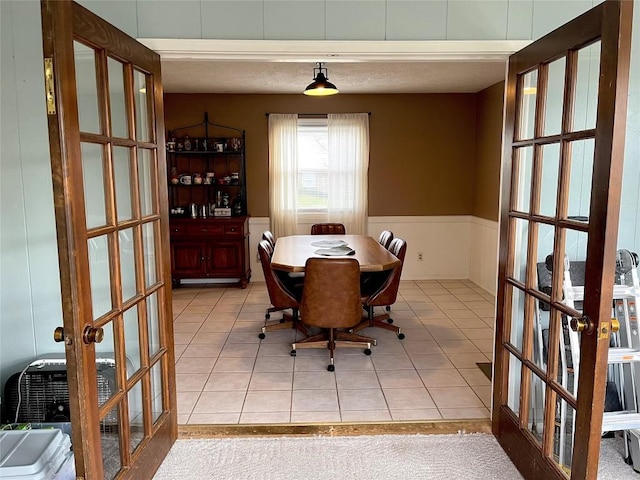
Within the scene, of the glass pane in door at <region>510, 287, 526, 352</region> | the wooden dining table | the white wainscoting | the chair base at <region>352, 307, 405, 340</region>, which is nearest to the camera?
the glass pane in door at <region>510, 287, 526, 352</region>

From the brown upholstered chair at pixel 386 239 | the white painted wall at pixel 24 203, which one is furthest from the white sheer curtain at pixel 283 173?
the white painted wall at pixel 24 203

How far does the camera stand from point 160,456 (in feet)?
7.31

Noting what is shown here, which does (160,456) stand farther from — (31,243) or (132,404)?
(31,243)

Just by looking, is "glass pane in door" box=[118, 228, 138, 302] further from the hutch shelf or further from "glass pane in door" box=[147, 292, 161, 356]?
the hutch shelf

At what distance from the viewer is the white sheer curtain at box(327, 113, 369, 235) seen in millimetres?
5996

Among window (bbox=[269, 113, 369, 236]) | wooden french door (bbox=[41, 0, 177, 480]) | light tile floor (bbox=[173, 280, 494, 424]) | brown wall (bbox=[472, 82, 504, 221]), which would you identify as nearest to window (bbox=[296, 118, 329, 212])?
window (bbox=[269, 113, 369, 236])

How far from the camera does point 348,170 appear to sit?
19.9 feet

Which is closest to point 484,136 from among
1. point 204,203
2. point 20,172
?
point 204,203

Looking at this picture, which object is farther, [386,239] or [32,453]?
[386,239]

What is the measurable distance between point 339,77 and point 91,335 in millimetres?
4061

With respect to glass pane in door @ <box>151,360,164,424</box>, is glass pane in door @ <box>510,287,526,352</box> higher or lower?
higher

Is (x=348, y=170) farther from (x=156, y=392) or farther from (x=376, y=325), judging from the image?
(x=156, y=392)

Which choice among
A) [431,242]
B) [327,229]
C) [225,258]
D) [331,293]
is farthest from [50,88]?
[431,242]

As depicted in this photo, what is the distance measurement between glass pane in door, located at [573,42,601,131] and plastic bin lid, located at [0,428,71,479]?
2.38 meters
